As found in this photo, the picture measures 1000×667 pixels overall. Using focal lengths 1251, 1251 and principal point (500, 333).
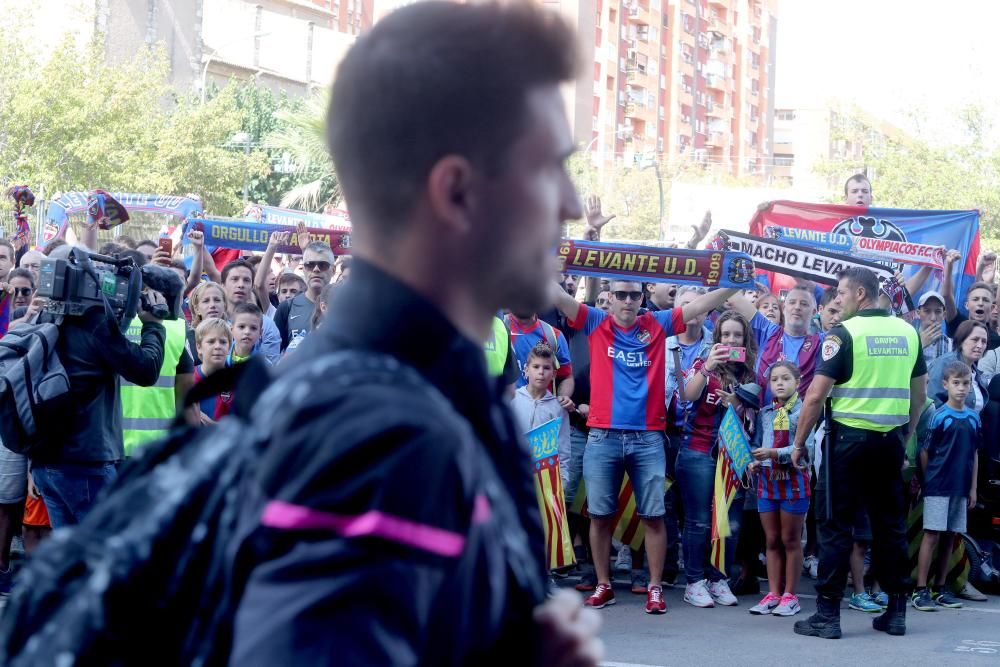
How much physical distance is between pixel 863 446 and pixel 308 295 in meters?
4.27

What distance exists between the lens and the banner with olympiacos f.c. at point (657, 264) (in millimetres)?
8430

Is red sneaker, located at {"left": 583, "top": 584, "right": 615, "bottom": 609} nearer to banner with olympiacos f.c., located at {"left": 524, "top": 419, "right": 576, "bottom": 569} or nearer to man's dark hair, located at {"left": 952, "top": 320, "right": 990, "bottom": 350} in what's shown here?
banner with olympiacos f.c., located at {"left": 524, "top": 419, "right": 576, "bottom": 569}

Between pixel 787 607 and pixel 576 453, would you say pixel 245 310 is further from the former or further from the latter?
pixel 787 607

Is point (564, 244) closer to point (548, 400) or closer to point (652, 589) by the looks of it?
point (548, 400)

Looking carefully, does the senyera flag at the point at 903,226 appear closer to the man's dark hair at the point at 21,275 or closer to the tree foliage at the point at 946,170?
the man's dark hair at the point at 21,275

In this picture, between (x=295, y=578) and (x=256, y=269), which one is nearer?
(x=295, y=578)

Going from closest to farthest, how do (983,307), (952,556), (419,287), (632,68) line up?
(419,287), (952,556), (983,307), (632,68)

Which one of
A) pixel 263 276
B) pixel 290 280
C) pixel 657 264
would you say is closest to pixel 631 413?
pixel 657 264

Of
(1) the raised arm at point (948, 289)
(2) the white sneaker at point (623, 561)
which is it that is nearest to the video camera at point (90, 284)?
(2) the white sneaker at point (623, 561)

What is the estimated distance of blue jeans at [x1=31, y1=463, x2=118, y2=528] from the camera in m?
5.73

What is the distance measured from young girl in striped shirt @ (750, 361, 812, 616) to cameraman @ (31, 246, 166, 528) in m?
4.33

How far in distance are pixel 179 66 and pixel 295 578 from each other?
54440mm

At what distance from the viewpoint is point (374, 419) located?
108cm

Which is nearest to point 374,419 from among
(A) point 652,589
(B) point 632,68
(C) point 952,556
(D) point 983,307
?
(A) point 652,589
